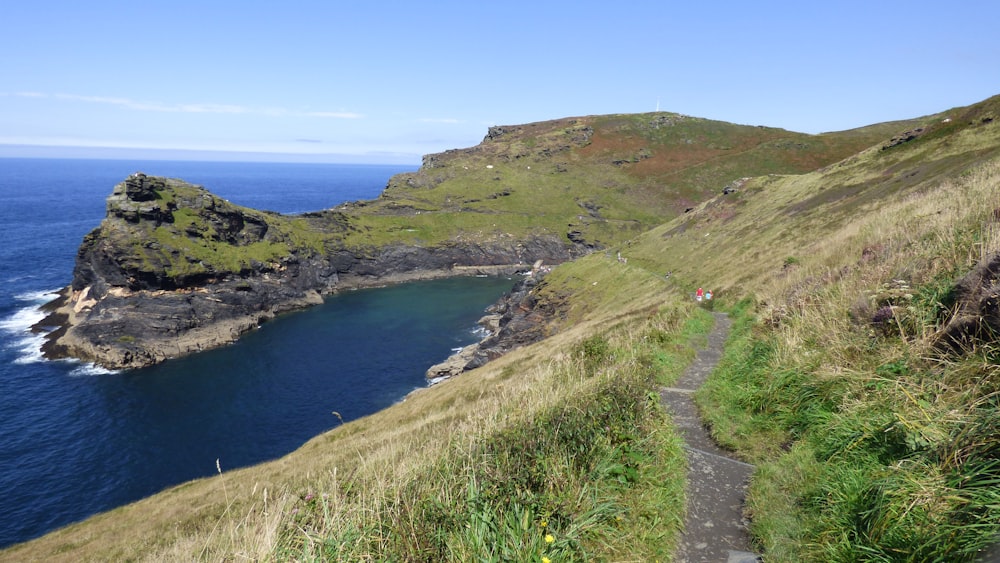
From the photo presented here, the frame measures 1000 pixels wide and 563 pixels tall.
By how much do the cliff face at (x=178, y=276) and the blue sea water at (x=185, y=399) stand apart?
4.10 meters

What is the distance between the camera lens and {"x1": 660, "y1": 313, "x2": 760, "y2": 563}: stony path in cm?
657

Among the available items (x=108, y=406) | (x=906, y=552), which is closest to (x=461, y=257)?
(x=108, y=406)

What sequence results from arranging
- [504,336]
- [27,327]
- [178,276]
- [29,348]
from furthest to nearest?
1. [178,276]
2. [27,327]
3. [29,348]
4. [504,336]

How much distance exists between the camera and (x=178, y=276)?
7988 centimetres

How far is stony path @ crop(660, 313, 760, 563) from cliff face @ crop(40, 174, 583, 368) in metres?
80.1

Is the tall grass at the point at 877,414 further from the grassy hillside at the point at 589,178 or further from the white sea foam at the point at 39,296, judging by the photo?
the white sea foam at the point at 39,296

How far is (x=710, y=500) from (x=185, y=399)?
2620 inches

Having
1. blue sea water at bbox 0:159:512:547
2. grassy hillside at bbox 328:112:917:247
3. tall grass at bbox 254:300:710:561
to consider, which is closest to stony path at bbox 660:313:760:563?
tall grass at bbox 254:300:710:561

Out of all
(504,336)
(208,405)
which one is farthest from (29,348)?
(504,336)

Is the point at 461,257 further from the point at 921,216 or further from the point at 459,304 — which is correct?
the point at 921,216

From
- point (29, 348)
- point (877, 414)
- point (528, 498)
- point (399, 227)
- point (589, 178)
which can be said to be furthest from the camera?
point (589, 178)

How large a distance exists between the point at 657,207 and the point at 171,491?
141402 millimetres

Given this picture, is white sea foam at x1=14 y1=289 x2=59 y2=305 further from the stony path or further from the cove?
the stony path

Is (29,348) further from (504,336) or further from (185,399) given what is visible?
(504,336)
